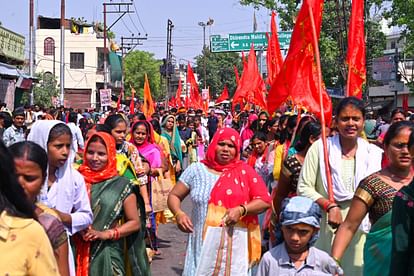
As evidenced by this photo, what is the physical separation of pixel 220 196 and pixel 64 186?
3.90 ft

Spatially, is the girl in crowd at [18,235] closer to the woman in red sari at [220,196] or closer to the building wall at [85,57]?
the woman in red sari at [220,196]

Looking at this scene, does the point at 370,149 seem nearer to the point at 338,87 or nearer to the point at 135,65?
the point at 338,87

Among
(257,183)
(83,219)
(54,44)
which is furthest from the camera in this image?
(54,44)

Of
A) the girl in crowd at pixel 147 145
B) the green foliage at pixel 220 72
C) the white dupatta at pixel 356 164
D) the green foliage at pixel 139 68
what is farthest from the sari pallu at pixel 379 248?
the green foliage at pixel 139 68

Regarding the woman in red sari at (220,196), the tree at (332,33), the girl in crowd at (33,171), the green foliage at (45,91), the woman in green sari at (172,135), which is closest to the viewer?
the girl in crowd at (33,171)

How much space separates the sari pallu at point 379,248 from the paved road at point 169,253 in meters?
4.69

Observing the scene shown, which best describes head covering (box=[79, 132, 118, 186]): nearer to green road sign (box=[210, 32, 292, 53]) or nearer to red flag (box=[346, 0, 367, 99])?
red flag (box=[346, 0, 367, 99])

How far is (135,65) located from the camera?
294 ft

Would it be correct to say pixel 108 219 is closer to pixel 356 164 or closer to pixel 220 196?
pixel 220 196

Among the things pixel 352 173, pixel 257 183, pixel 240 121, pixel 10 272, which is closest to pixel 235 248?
pixel 257 183

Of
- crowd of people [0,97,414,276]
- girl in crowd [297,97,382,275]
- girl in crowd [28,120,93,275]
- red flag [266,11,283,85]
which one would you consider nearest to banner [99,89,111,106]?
red flag [266,11,283,85]

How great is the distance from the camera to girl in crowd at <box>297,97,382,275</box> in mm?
4740

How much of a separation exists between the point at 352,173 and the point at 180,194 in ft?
3.95

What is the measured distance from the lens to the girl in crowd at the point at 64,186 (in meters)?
4.38
